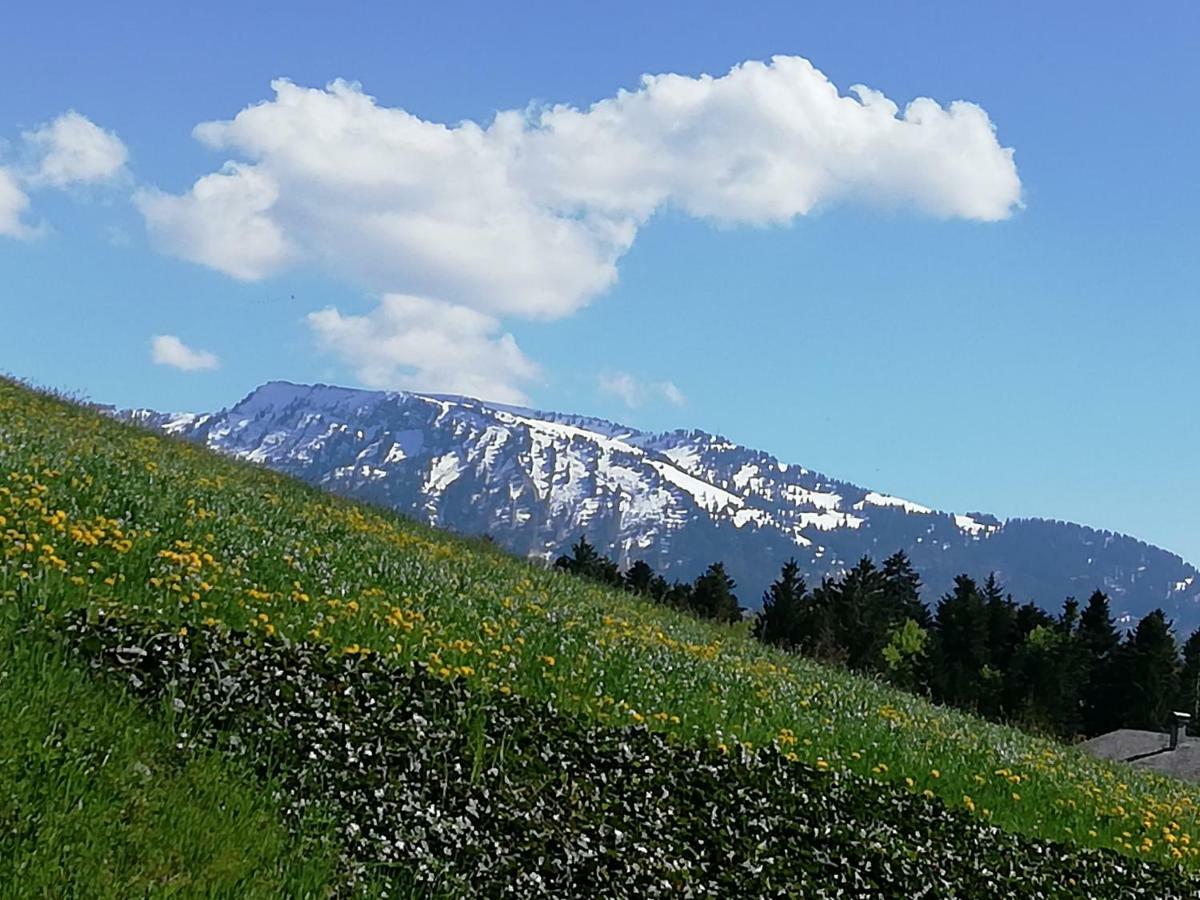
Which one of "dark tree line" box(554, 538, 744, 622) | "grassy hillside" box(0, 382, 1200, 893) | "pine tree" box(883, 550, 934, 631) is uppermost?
"pine tree" box(883, 550, 934, 631)

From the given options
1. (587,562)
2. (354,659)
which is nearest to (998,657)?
(587,562)

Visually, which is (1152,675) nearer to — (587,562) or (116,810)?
(587,562)

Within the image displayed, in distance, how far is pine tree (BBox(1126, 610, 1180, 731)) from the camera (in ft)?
218

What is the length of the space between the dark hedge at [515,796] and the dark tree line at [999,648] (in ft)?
165

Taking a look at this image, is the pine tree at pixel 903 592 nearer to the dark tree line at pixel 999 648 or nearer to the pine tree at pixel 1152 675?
the dark tree line at pixel 999 648

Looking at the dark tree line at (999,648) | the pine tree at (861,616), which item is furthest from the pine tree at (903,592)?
the dark tree line at (999,648)

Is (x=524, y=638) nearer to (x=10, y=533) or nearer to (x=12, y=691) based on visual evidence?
(x=10, y=533)

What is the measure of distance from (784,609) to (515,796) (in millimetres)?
64612

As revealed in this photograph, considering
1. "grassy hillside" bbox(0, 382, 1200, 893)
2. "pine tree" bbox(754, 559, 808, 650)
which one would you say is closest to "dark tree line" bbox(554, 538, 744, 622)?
"pine tree" bbox(754, 559, 808, 650)

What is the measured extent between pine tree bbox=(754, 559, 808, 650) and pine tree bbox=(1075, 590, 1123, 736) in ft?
51.2

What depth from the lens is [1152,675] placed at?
67125 millimetres

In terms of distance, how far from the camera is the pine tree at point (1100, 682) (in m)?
69.1

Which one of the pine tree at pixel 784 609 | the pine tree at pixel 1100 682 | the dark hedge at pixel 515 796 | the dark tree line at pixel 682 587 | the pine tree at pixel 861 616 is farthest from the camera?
the pine tree at pixel 784 609

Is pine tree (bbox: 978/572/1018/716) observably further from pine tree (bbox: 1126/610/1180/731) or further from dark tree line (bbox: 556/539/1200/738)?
pine tree (bbox: 1126/610/1180/731)
